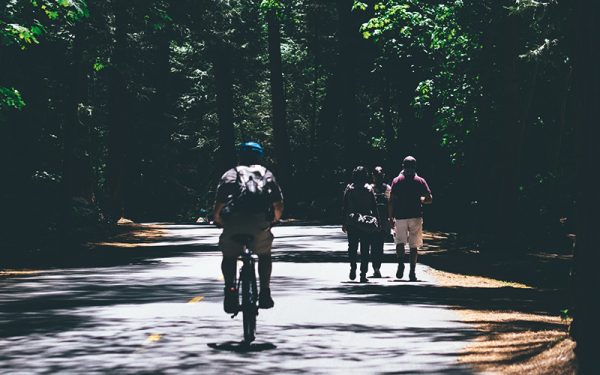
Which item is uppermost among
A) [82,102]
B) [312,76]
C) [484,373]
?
[312,76]

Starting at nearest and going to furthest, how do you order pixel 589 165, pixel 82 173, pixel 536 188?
pixel 589 165 < pixel 536 188 < pixel 82 173

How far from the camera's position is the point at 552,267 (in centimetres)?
2792

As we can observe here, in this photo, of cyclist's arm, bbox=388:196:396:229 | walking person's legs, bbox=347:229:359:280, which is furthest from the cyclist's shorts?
cyclist's arm, bbox=388:196:396:229

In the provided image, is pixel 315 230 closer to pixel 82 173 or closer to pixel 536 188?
pixel 82 173

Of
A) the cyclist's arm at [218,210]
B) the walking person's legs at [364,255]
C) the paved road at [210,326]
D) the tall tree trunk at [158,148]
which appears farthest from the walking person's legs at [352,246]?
the tall tree trunk at [158,148]

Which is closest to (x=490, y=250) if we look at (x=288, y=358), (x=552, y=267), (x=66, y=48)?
(x=552, y=267)

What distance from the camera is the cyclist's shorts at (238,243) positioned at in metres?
11.7

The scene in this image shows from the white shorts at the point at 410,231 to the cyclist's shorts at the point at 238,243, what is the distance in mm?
9561

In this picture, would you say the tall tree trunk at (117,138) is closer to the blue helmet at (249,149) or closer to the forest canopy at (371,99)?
the forest canopy at (371,99)

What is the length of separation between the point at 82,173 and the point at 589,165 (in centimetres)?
3571

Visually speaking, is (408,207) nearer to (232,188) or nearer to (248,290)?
(232,188)

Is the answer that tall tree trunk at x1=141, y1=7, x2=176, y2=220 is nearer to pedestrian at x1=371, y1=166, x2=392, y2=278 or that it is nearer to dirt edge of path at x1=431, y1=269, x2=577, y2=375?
pedestrian at x1=371, y1=166, x2=392, y2=278

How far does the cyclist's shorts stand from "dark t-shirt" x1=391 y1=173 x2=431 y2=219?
30.9ft

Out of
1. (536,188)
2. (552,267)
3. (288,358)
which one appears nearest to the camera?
(288,358)
